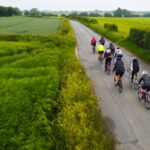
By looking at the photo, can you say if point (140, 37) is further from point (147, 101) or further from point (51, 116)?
point (51, 116)

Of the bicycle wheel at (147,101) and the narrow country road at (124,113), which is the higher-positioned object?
the bicycle wheel at (147,101)

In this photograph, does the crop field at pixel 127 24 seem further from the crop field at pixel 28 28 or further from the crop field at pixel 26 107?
the crop field at pixel 26 107

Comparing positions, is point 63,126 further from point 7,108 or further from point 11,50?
point 11,50

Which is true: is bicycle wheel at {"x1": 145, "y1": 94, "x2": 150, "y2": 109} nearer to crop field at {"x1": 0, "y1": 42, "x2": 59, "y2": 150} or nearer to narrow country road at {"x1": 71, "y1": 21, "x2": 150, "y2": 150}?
narrow country road at {"x1": 71, "y1": 21, "x2": 150, "y2": 150}

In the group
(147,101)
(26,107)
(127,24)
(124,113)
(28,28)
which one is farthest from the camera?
(127,24)

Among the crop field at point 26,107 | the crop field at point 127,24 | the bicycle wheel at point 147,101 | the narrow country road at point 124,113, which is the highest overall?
the crop field at point 26,107

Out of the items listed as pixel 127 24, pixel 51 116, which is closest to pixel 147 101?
pixel 51 116

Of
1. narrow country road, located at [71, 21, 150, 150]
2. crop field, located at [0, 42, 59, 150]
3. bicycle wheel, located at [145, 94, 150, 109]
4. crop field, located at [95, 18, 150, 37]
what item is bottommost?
crop field, located at [95, 18, 150, 37]

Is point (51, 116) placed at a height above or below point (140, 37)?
above

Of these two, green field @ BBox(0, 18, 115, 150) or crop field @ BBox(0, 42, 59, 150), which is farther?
crop field @ BBox(0, 42, 59, 150)

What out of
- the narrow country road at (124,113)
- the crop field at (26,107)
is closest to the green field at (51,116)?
the crop field at (26,107)

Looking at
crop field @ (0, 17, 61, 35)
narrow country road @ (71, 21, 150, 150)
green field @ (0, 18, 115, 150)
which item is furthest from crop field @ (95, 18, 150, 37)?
green field @ (0, 18, 115, 150)

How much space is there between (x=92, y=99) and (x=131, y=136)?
213 centimetres

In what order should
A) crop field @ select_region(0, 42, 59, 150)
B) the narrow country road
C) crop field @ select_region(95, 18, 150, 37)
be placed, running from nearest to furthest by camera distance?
crop field @ select_region(0, 42, 59, 150) → the narrow country road → crop field @ select_region(95, 18, 150, 37)
